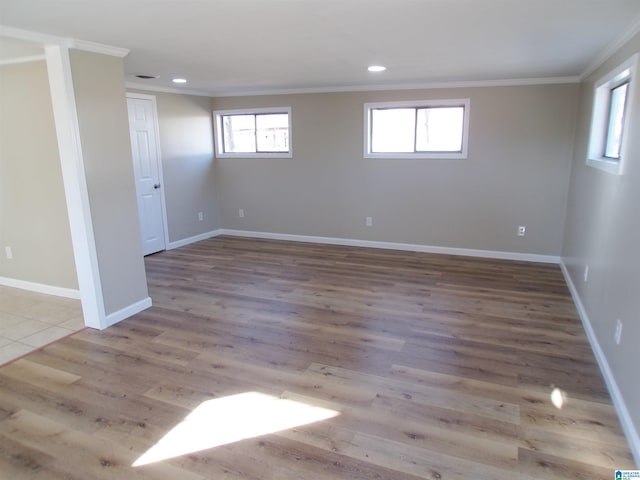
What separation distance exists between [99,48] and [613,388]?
429cm

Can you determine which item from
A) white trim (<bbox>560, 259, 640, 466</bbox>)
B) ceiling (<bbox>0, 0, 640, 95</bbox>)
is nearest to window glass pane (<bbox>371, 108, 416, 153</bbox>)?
ceiling (<bbox>0, 0, 640, 95</bbox>)

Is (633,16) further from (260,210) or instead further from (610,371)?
(260,210)

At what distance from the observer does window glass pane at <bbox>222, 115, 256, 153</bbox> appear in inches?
263

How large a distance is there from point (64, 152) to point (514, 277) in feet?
15.2

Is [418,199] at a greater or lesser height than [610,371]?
greater

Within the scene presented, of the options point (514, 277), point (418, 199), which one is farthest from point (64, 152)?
point (514, 277)

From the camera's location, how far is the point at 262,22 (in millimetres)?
2523

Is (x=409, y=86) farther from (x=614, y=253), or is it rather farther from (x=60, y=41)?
(x=60, y=41)

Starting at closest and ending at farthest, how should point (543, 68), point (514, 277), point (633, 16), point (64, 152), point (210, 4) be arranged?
1. point (210, 4)
2. point (633, 16)
3. point (64, 152)
4. point (543, 68)
5. point (514, 277)

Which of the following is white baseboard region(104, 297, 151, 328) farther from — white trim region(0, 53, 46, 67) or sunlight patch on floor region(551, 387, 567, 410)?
sunlight patch on floor region(551, 387, 567, 410)

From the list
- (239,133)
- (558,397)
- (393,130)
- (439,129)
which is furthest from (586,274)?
(239,133)

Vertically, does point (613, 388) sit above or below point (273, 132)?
below

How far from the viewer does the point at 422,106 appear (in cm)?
555

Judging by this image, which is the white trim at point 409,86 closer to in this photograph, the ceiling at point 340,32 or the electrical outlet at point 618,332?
the ceiling at point 340,32
